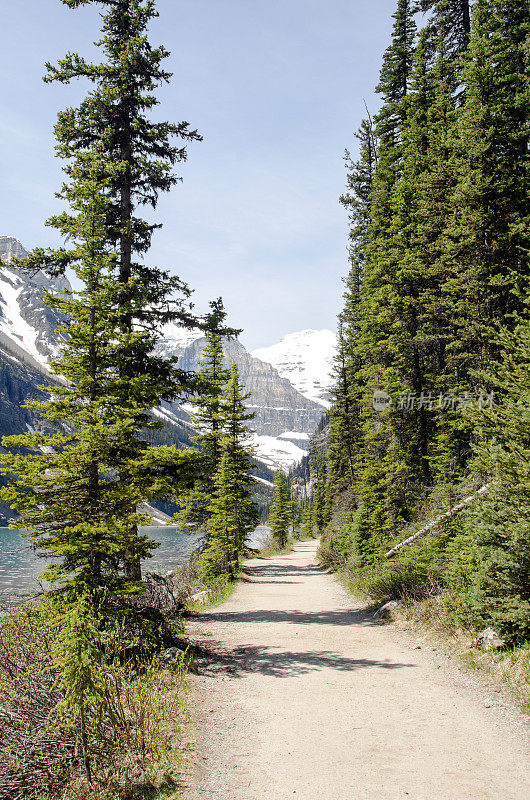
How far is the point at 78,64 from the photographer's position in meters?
12.6

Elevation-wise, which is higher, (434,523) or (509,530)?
(509,530)

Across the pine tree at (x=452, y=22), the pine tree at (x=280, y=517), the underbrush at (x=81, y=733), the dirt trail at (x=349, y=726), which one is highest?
the pine tree at (x=452, y=22)

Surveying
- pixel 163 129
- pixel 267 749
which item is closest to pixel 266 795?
pixel 267 749

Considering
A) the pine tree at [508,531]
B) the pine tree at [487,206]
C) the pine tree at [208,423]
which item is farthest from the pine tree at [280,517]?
the pine tree at [508,531]

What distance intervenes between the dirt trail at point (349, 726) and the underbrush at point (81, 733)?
22.1 inches

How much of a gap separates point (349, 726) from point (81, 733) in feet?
10.9

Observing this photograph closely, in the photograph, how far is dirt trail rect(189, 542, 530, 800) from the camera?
444 centimetres

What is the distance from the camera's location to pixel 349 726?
5832 mm

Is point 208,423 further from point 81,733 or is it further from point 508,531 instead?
point 81,733

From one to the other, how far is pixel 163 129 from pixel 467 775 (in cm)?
1555

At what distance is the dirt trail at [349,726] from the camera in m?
4.44

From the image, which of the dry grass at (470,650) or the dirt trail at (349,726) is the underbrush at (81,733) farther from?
the dry grass at (470,650)

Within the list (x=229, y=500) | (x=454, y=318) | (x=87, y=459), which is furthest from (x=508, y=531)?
(x=229, y=500)

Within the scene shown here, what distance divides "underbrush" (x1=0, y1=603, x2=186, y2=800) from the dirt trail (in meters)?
0.56
